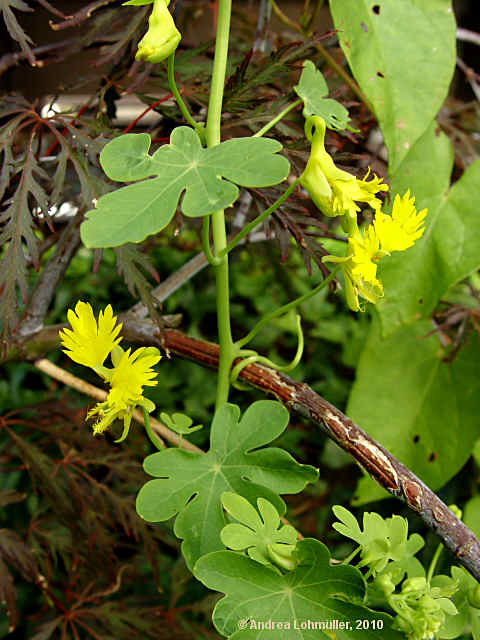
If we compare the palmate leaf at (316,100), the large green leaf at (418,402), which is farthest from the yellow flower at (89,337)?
the large green leaf at (418,402)

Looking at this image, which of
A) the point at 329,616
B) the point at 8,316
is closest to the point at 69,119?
the point at 8,316

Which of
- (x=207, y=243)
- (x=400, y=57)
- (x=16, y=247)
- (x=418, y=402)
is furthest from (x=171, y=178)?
(x=418, y=402)

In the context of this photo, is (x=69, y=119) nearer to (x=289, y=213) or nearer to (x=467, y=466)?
(x=289, y=213)

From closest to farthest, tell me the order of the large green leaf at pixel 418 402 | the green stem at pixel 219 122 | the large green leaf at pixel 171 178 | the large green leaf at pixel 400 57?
1. the large green leaf at pixel 171 178
2. the green stem at pixel 219 122
3. the large green leaf at pixel 400 57
4. the large green leaf at pixel 418 402

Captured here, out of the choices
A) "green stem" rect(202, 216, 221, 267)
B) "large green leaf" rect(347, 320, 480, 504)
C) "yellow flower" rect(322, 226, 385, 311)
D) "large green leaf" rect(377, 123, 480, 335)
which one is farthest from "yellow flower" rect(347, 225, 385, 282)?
"large green leaf" rect(347, 320, 480, 504)

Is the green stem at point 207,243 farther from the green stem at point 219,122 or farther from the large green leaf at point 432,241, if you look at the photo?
the large green leaf at point 432,241

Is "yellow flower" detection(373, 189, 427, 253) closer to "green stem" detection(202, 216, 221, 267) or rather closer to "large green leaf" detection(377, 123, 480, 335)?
"green stem" detection(202, 216, 221, 267)
